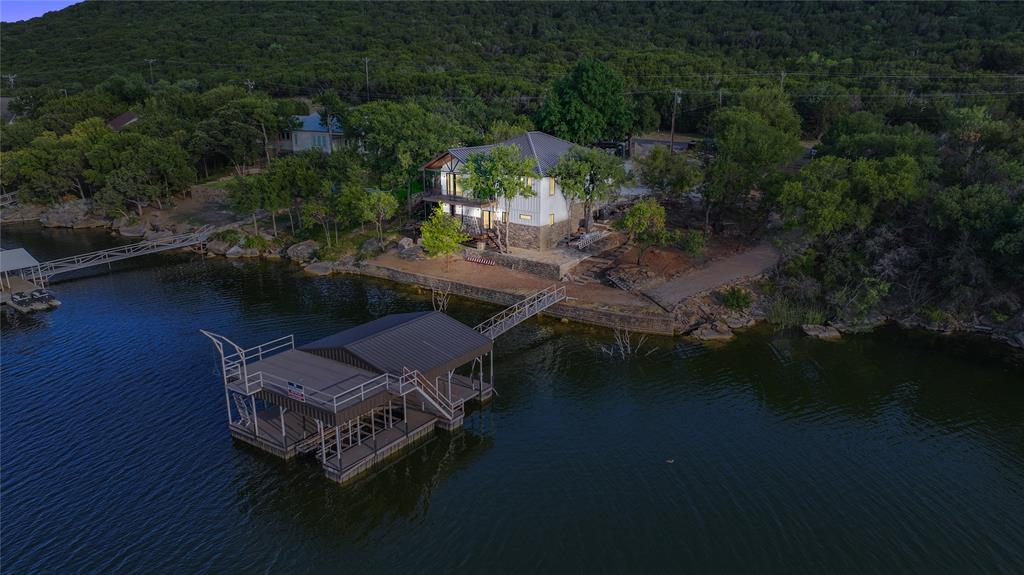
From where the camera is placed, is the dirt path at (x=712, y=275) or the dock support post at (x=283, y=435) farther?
the dirt path at (x=712, y=275)

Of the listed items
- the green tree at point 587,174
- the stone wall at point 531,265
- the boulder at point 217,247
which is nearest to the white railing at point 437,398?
the stone wall at point 531,265

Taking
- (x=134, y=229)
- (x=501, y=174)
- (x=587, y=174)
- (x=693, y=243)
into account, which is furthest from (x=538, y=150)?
(x=134, y=229)

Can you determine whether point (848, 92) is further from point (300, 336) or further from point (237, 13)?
point (237, 13)

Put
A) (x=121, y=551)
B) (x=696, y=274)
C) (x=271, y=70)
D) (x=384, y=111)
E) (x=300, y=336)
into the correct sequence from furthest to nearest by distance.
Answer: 1. (x=271, y=70)
2. (x=384, y=111)
3. (x=696, y=274)
4. (x=300, y=336)
5. (x=121, y=551)

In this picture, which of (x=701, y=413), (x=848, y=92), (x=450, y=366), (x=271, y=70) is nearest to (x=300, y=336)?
(x=450, y=366)

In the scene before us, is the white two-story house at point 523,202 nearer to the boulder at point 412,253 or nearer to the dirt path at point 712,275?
the boulder at point 412,253

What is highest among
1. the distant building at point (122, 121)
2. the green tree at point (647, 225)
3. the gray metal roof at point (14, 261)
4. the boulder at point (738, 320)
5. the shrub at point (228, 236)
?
the distant building at point (122, 121)

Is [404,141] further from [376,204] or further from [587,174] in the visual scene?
[587,174]
